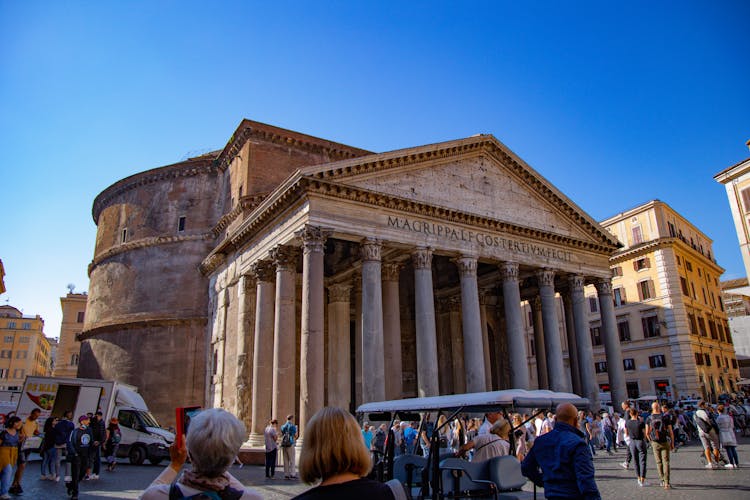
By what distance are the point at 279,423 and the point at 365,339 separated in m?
3.07

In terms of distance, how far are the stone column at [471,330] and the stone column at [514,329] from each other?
1.32 m

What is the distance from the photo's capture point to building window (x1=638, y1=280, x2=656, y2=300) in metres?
28.8

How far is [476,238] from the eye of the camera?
17.6 meters

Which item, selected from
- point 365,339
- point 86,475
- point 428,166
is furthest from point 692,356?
point 86,475

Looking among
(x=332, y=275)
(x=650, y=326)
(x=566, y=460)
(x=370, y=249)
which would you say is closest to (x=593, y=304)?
(x=650, y=326)

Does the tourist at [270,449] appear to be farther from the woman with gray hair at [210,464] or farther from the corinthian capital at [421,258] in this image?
the woman with gray hair at [210,464]

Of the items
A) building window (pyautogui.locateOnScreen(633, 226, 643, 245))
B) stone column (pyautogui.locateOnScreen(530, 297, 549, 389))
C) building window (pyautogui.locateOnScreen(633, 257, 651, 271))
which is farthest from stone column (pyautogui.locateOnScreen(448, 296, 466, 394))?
building window (pyautogui.locateOnScreen(633, 226, 643, 245))

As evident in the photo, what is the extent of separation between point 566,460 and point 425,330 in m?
11.9

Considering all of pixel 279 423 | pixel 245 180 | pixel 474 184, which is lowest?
pixel 279 423

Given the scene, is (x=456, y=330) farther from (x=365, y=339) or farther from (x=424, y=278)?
(x=365, y=339)

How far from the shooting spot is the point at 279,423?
14070mm

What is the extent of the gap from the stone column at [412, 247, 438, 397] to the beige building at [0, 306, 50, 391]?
54288 mm

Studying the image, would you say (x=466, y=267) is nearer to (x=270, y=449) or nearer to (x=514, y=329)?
(x=514, y=329)

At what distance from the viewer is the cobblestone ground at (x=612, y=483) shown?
8.26 metres
